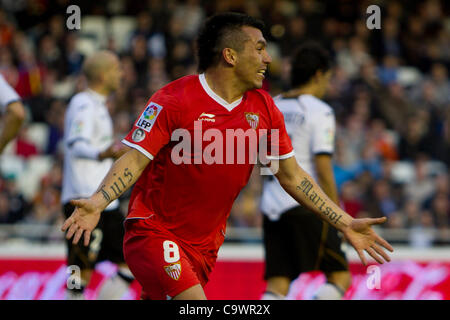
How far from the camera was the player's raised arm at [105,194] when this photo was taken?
3936 millimetres

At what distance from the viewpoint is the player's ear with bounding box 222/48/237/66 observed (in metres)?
4.66

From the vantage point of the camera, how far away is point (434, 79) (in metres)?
13.8

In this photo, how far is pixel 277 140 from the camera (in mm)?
Result: 4742

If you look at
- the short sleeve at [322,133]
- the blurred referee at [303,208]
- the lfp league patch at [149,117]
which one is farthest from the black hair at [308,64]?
the lfp league patch at [149,117]

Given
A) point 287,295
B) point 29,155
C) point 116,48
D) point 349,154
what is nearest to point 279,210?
point 287,295

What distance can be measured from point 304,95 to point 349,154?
5.76m

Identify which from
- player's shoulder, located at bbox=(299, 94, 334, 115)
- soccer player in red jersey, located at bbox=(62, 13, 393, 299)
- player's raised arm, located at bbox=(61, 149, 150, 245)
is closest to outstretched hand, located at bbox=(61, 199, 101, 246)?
player's raised arm, located at bbox=(61, 149, 150, 245)

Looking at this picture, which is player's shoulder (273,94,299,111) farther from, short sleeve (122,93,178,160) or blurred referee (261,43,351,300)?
short sleeve (122,93,178,160)

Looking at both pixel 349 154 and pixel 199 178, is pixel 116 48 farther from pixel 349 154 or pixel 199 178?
pixel 199 178

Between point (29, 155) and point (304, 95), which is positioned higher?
point (304, 95)

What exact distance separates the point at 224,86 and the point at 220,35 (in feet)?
1.14

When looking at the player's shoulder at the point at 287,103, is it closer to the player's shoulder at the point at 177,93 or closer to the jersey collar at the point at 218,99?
the jersey collar at the point at 218,99

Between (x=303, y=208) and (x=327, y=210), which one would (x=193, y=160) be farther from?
(x=303, y=208)

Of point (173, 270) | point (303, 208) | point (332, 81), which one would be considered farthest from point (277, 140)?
point (332, 81)
